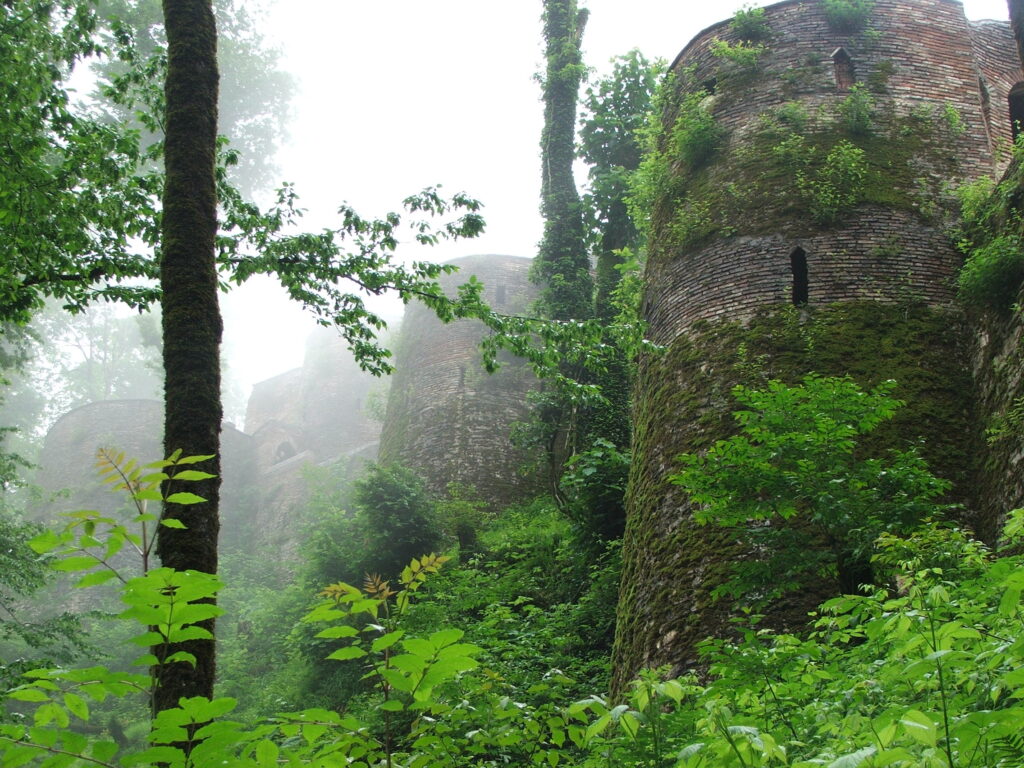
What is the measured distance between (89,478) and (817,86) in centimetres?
2293

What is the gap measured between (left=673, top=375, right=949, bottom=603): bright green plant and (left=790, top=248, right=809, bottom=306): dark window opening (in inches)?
120

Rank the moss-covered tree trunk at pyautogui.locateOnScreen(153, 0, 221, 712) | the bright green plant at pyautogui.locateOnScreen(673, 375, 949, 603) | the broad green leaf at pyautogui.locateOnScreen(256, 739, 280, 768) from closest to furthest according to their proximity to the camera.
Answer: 1. the broad green leaf at pyautogui.locateOnScreen(256, 739, 280, 768)
2. the moss-covered tree trunk at pyautogui.locateOnScreen(153, 0, 221, 712)
3. the bright green plant at pyautogui.locateOnScreen(673, 375, 949, 603)

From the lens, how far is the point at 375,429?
30.1 metres

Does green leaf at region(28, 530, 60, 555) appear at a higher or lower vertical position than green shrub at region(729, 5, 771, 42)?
lower

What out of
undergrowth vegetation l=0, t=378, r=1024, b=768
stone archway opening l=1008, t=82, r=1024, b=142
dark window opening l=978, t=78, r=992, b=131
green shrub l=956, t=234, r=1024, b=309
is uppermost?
stone archway opening l=1008, t=82, r=1024, b=142

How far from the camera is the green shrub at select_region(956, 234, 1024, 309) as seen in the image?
715 centimetres

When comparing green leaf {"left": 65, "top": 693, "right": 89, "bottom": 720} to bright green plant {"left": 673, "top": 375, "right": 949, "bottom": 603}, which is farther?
bright green plant {"left": 673, "top": 375, "right": 949, "bottom": 603}

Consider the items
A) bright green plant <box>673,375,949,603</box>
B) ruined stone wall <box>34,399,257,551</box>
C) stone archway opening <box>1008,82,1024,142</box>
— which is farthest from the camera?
ruined stone wall <box>34,399,257,551</box>

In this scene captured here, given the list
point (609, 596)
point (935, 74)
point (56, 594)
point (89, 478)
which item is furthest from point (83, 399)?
point (935, 74)

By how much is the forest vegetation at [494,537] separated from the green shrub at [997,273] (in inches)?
0.8

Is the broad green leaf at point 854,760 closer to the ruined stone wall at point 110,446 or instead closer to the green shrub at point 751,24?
the green shrub at point 751,24

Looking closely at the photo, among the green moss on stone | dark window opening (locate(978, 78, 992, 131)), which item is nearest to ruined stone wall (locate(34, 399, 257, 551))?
the green moss on stone

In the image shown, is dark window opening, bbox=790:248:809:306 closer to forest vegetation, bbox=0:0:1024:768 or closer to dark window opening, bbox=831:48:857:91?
forest vegetation, bbox=0:0:1024:768

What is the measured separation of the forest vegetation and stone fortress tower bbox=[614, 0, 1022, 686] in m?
0.17
